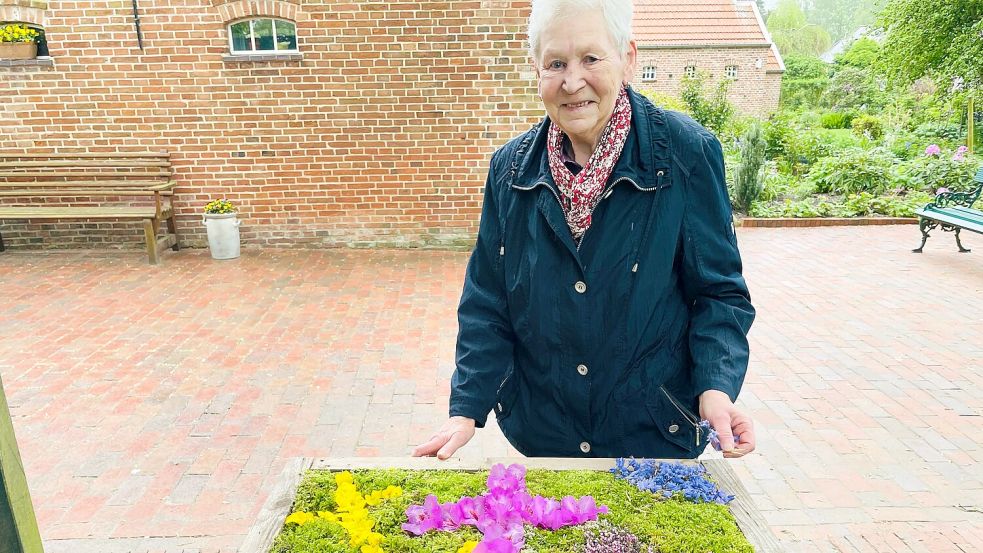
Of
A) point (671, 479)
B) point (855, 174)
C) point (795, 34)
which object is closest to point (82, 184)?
point (671, 479)

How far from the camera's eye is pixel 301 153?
7352mm

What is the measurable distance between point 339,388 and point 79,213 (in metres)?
4.71

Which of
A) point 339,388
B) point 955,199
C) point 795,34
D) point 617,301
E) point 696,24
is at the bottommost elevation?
point 339,388

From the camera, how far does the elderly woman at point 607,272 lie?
1457 millimetres

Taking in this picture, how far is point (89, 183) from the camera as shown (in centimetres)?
738

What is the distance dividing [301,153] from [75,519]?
5.13 meters

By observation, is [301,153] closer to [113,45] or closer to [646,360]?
[113,45]

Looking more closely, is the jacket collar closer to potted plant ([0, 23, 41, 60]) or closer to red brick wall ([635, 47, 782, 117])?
potted plant ([0, 23, 41, 60])

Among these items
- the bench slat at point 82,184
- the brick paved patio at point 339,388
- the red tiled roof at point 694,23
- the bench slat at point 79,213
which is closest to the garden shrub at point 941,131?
the brick paved patio at point 339,388

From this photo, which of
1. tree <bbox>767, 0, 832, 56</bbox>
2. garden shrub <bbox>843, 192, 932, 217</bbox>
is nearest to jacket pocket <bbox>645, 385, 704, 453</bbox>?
garden shrub <bbox>843, 192, 932, 217</bbox>

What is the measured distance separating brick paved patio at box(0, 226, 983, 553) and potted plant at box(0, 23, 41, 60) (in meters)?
2.32

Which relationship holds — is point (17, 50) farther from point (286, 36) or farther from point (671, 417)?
point (671, 417)

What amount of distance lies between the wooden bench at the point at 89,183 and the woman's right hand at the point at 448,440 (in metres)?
6.64

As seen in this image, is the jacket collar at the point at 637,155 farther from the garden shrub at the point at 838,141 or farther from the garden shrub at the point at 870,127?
the garden shrub at the point at 870,127
